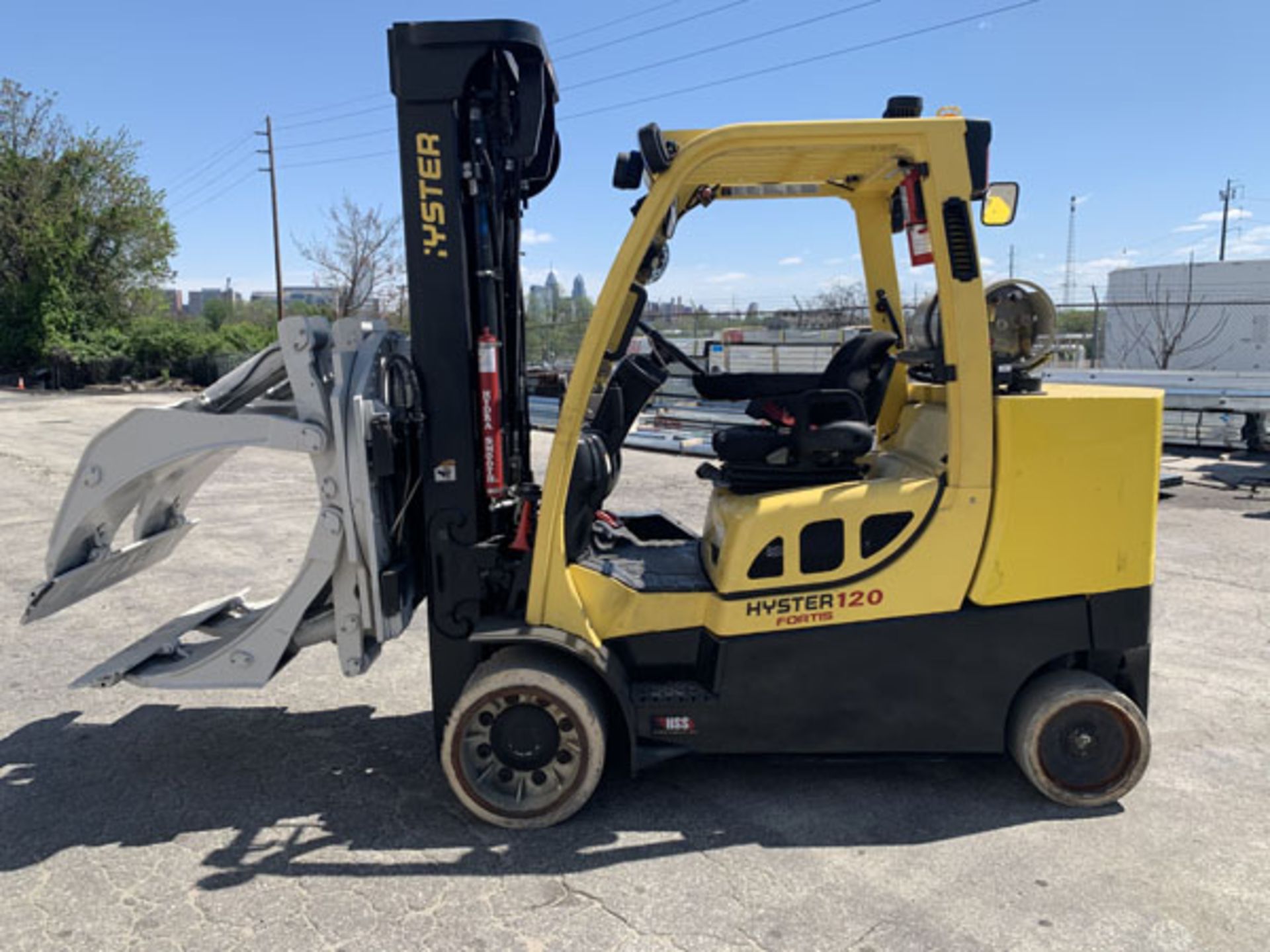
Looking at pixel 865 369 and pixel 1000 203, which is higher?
pixel 1000 203

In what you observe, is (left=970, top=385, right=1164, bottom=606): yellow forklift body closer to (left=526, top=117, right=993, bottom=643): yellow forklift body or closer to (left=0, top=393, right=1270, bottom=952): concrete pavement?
(left=526, top=117, right=993, bottom=643): yellow forklift body

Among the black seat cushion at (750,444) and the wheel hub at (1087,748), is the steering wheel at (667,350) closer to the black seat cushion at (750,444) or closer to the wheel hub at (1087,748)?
the black seat cushion at (750,444)

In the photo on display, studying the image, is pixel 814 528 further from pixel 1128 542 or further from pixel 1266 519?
pixel 1266 519

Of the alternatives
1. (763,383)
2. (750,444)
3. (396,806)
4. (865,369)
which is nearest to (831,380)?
(865,369)

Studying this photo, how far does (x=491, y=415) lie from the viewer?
147 inches

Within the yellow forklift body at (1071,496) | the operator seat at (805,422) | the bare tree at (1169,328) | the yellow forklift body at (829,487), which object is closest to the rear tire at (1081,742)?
the yellow forklift body at (1071,496)

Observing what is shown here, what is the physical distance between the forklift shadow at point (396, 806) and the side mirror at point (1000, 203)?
2.20 metres

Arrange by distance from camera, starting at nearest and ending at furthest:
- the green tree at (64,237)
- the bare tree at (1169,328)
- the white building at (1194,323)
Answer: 1. the white building at (1194,323)
2. the bare tree at (1169,328)
3. the green tree at (64,237)

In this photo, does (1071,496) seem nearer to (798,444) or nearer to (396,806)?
(798,444)

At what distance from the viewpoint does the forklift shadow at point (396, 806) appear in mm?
3369

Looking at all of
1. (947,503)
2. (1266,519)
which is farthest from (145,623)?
(1266,519)

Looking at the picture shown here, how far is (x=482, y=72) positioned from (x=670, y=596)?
2.26 m

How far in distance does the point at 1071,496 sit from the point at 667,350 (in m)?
1.74

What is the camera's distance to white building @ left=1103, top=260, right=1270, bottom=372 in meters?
24.3
